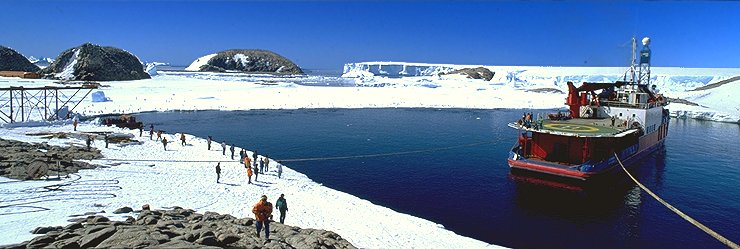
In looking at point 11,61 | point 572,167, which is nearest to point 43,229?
point 572,167

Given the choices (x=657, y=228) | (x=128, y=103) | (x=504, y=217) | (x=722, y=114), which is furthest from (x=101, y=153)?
(x=722, y=114)

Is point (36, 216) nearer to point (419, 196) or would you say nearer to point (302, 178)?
point (302, 178)

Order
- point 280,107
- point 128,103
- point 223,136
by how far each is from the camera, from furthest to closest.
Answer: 1. point 280,107
2. point 128,103
3. point 223,136

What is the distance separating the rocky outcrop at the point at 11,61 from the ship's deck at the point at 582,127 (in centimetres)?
9698

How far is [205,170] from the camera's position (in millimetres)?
22078

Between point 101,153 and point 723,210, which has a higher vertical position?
point 101,153

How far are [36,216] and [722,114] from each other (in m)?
68.8

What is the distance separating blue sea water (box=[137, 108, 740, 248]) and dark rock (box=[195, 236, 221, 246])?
951 centimetres

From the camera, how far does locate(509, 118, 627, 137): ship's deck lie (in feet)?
78.6

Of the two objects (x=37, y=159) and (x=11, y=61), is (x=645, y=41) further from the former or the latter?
(x=11, y=61)

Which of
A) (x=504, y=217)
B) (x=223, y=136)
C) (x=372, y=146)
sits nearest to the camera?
(x=504, y=217)

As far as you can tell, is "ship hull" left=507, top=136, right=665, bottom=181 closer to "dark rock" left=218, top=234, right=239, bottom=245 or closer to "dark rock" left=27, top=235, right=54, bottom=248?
"dark rock" left=218, top=234, right=239, bottom=245

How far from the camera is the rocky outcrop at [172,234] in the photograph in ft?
31.0

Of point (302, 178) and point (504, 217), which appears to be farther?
point (302, 178)
